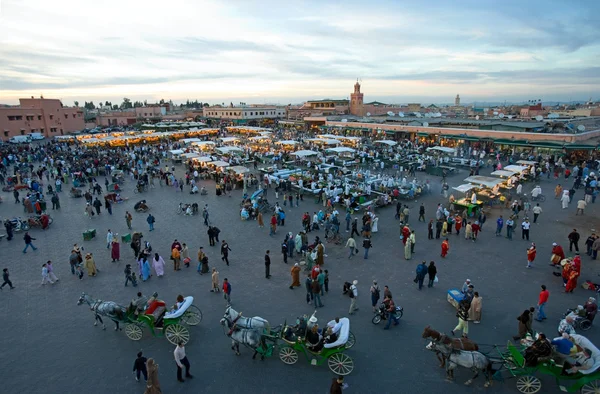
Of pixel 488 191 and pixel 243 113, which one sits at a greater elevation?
pixel 243 113

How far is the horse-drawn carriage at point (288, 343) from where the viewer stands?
646cm

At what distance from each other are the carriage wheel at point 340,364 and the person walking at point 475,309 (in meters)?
3.35

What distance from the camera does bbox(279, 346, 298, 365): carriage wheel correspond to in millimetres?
6770

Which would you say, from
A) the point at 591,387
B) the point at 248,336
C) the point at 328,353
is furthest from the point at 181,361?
the point at 591,387

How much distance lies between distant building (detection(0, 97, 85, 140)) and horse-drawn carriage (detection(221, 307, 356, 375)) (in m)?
60.8

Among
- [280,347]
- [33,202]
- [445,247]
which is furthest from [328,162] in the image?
[280,347]

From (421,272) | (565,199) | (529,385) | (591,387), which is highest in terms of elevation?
(565,199)

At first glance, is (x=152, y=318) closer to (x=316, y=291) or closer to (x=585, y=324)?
(x=316, y=291)

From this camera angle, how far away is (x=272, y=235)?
13820mm

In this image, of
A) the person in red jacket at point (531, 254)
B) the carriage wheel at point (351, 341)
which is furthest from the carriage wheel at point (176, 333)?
the person in red jacket at point (531, 254)

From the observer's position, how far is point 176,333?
24.1ft

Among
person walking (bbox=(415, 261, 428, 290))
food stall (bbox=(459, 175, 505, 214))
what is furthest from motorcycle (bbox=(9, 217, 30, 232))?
food stall (bbox=(459, 175, 505, 214))

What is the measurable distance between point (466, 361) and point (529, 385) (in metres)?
1.14

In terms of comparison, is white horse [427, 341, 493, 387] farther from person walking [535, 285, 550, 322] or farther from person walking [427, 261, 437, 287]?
person walking [427, 261, 437, 287]
